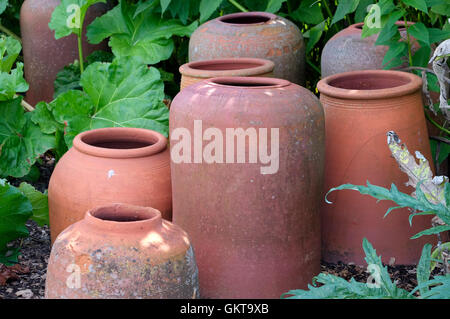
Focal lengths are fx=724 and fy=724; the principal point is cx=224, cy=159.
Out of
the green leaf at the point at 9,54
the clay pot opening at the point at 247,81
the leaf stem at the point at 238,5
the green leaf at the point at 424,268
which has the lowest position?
the green leaf at the point at 424,268

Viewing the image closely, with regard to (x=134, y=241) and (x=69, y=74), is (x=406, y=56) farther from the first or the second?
(x=69, y=74)

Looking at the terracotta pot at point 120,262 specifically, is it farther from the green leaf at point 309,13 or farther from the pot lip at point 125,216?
the green leaf at point 309,13

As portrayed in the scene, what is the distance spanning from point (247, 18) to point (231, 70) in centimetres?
86

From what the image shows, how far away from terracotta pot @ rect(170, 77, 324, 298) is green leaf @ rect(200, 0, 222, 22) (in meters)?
1.25

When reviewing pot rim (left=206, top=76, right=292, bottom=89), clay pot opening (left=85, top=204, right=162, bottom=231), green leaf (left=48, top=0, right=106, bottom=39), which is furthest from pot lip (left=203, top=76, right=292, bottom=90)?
green leaf (left=48, top=0, right=106, bottom=39)

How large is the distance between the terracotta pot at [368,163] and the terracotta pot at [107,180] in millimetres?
692

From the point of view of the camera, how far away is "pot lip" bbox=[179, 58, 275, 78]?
3.00 m

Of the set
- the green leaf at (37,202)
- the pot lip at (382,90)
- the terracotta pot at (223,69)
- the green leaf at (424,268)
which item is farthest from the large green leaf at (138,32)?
the green leaf at (424,268)

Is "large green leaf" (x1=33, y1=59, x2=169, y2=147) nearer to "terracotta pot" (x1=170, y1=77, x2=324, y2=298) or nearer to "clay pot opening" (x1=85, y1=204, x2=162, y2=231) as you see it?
"terracotta pot" (x1=170, y1=77, x2=324, y2=298)

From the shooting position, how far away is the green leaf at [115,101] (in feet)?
11.3

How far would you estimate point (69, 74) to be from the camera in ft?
14.6

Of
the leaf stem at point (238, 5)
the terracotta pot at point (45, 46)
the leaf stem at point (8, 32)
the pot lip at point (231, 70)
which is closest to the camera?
the pot lip at point (231, 70)

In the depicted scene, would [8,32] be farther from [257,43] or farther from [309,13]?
[257,43]

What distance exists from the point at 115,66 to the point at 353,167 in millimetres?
1308
